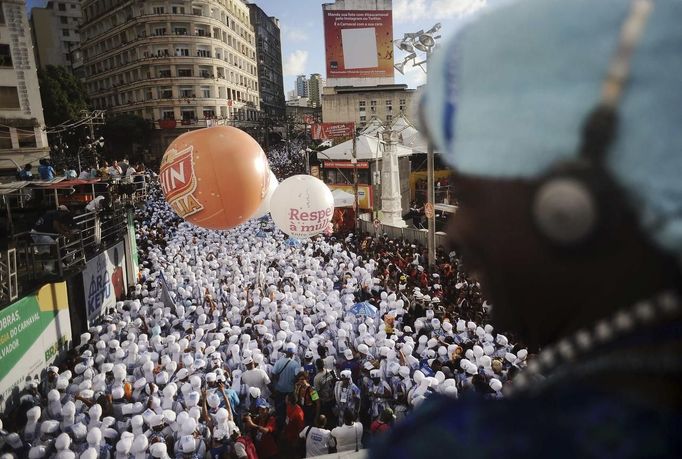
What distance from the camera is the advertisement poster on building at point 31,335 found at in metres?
6.72

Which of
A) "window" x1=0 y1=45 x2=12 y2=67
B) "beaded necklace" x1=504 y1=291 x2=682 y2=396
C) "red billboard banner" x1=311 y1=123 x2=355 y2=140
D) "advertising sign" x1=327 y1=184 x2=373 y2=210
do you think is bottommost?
"advertising sign" x1=327 y1=184 x2=373 y2=210

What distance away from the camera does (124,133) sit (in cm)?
3975

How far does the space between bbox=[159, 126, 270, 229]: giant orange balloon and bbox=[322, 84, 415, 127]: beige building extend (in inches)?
1647

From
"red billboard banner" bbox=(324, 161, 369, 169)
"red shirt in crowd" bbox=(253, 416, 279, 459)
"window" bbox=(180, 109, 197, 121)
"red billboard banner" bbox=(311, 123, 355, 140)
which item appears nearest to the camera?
"red shirt in crowd" bbox=(253, 416, 279, 459)

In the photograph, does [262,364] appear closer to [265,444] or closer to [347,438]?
[265,444]

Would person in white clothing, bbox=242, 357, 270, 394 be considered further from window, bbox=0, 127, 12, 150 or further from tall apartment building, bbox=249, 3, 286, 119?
tall apartment building, bbox=249, 3, 286, 119

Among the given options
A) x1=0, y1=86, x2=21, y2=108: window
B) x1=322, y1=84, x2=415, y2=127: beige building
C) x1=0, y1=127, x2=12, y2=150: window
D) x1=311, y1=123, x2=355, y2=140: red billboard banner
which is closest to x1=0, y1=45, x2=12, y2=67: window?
x1=0, y1=86, x2=21, y2=108: window

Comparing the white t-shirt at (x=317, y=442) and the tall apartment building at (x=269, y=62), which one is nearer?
the white t-shirt at (x=317, y=442)

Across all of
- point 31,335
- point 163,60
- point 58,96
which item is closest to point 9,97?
point 58,96

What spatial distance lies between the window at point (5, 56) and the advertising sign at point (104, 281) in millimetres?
19396

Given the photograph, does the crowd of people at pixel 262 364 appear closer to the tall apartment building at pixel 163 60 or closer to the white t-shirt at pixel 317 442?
the white t-shirt at pixel 317 442

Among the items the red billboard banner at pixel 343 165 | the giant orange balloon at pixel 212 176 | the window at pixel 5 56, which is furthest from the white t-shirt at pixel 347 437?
the window at pixel 5 56

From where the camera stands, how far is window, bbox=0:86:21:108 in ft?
77.2

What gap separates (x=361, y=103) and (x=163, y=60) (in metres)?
20.5
